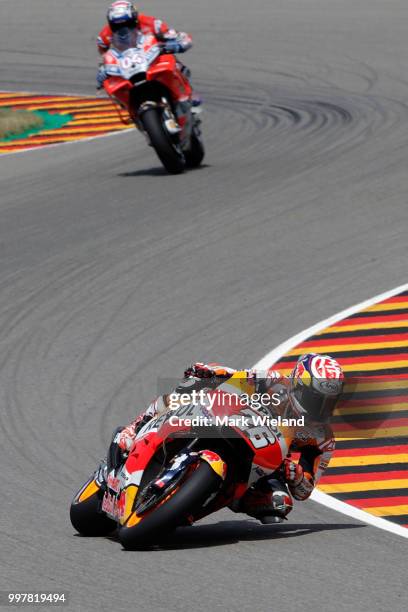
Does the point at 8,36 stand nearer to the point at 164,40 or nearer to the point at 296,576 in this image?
the point at 164,40

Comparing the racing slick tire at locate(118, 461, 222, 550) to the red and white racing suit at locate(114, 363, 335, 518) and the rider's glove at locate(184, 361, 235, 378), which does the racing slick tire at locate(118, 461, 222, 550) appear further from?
the rider's glove at locate(184, 361, 235, 378)

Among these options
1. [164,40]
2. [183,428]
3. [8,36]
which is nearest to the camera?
[183,428]

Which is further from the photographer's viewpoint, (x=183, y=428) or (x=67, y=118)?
A: (x=67, y=118)

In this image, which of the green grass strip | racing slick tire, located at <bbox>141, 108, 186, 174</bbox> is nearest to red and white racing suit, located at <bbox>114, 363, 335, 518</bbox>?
racing slick tire, located at <bbox>141, 108, 186, 174</bbox>

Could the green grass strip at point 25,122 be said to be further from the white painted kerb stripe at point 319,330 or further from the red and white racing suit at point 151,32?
the white painted kerb stripe at point 319,330

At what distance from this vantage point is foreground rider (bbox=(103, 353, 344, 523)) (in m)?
7.32

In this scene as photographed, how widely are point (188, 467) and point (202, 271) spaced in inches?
281

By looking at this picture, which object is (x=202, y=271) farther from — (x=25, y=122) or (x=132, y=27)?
(x=25, y=122)

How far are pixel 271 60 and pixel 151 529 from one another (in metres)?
18.7

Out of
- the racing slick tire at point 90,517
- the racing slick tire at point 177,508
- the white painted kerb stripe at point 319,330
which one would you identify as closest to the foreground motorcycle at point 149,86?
the white painted kerb stripe at point 319,330

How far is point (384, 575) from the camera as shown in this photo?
6746mm

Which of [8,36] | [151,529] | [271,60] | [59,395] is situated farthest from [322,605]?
[8,36]

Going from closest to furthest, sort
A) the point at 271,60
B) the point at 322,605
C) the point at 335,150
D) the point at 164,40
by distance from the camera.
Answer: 1. the point at 322,605
2. the point at 164,40
3. the point at 335,150
4. the point at 271,60

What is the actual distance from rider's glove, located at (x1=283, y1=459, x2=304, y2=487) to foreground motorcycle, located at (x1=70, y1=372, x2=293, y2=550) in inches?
3.1
